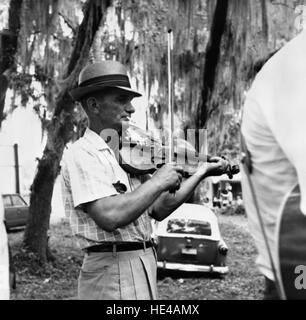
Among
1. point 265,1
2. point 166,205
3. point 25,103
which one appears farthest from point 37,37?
point 166,205

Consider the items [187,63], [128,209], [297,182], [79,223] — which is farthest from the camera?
[187,63]

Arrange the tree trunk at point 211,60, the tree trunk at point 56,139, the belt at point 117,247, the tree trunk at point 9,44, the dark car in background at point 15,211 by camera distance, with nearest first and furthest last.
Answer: the belt at point 117,247, the tree trunk at point 9,44, the tree trunk at point 56,139, the tree trunk at point 211,60, the dark car in background at point 15,211

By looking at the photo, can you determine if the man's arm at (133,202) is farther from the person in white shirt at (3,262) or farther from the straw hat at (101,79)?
the straw hat at (101,79)

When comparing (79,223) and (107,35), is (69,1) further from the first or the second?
(79,223)

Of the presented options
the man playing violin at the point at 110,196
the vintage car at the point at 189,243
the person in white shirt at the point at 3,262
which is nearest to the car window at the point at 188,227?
the vintage car at the point at 189,243

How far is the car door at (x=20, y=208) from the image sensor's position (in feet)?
28.4

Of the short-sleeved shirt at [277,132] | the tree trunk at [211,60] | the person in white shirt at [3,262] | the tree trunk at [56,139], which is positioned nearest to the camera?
the short-sleeved shirt at [277,132]

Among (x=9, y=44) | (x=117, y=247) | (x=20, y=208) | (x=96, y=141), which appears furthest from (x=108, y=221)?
(x=20, y=208)

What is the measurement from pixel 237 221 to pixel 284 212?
17.3ft

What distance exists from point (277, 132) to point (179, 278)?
→ 4.37 meters

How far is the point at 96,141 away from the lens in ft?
6.01

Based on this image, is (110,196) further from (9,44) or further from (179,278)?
(9,44)

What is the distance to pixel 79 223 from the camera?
1789 mm

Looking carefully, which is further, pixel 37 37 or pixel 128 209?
pixel 37 37
